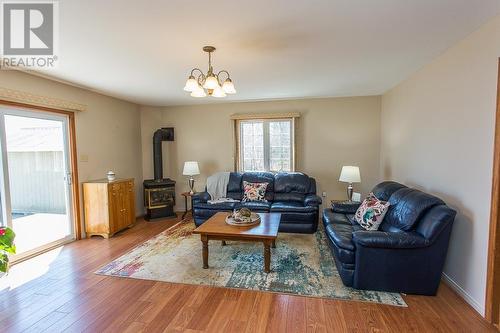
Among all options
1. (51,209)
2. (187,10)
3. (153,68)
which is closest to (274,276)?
(187,10)

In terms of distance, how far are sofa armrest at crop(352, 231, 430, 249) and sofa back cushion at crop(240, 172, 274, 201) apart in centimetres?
241

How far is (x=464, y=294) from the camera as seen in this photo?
7.51 ft

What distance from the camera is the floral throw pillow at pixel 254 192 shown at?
4555 mm

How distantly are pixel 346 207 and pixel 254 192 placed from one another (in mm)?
1642

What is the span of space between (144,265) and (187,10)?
2779mm

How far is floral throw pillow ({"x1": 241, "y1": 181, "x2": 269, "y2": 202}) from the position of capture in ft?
14.9

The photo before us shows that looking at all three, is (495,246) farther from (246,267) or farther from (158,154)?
(158,154)

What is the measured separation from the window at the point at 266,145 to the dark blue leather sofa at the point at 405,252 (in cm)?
277

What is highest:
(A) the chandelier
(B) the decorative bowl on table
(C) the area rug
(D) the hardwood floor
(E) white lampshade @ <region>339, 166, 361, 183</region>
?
(A) the chandelier

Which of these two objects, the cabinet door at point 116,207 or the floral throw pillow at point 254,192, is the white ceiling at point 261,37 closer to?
the cabinet door at point 116,207

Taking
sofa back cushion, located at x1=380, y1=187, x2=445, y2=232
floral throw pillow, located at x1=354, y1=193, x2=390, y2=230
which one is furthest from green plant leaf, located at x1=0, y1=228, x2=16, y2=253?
sofa back cushion, located at x1=380, y1=187, x2=445, y2=232

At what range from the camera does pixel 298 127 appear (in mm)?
5039

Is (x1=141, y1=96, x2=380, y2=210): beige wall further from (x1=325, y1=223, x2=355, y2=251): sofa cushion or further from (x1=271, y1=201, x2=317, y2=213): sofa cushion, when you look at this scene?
(x1=325, y1=223, x2=355, y2=251): sofa cushion

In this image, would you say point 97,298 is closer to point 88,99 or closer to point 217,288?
point 217,288
